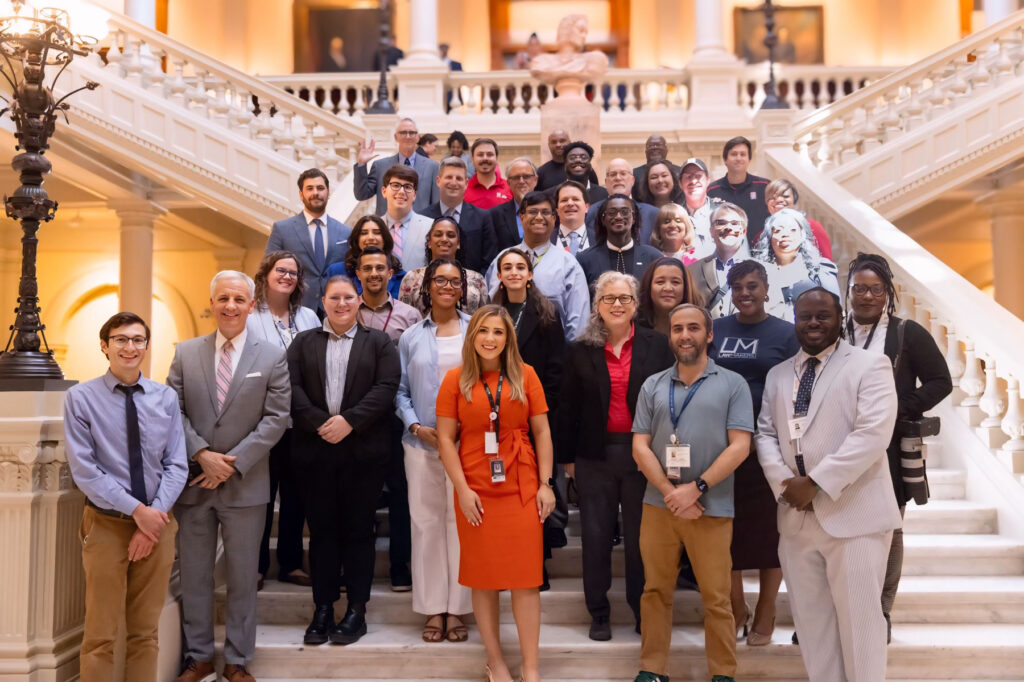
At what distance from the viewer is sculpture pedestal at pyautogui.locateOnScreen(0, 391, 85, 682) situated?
13.1 feet

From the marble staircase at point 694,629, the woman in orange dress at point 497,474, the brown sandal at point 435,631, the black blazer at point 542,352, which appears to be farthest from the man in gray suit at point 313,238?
the brown sandal at point 435,631

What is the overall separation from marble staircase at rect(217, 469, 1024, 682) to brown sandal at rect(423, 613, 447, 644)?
56mm

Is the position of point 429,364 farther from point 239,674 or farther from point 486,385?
point 239,674

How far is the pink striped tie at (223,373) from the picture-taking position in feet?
14.2

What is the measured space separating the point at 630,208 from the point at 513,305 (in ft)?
3.86

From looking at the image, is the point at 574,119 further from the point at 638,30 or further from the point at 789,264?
the point at 638,30

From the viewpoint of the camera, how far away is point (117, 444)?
3.90 m

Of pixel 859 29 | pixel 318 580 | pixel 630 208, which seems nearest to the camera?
pixel 318 580

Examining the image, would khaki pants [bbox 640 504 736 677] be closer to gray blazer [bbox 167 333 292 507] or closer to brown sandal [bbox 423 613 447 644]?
brown sandal [bbox 423 613 447 644]

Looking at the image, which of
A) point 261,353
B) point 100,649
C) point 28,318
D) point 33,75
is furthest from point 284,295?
point 100,649

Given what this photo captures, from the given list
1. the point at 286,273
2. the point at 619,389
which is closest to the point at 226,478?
the point at 286,273

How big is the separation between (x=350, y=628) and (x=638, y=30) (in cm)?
1506

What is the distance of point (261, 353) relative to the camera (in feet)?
14.4

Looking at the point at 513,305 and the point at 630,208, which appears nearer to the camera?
the point at 513,305
